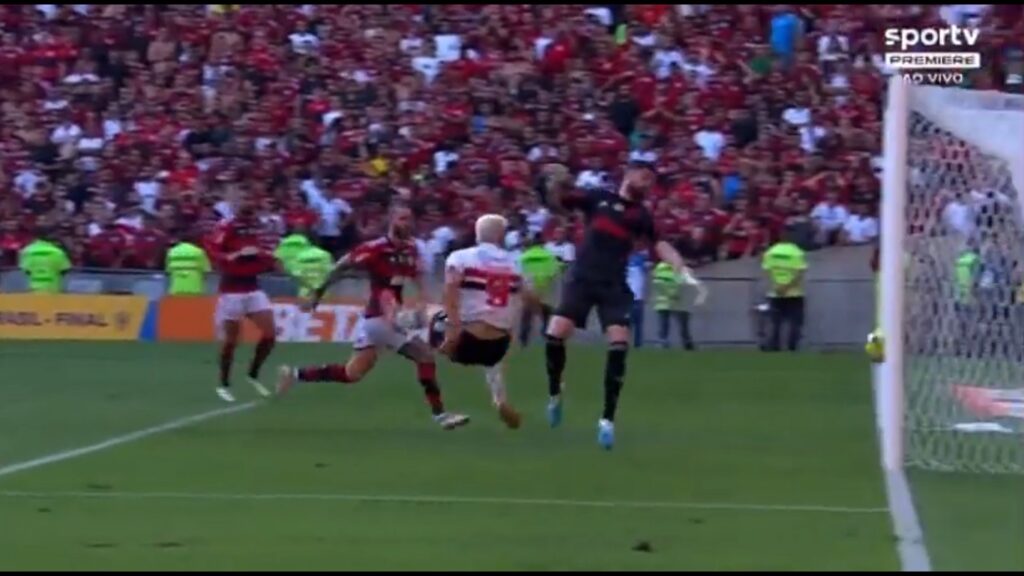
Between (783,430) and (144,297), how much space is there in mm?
15749

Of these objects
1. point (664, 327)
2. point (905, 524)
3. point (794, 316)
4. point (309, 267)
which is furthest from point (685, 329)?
point (905, 524)

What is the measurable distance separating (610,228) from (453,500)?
14.9 feet

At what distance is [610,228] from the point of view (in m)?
17.6

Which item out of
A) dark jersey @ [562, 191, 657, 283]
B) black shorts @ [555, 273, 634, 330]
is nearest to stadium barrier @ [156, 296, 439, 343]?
black shorts @ [555, 273, 634, 330]

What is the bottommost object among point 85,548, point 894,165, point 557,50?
point 85,548

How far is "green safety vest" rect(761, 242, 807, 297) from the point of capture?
102 feet

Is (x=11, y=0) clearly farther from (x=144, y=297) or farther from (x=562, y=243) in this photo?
(x=562, y=243)

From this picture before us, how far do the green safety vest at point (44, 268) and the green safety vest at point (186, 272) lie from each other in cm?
162

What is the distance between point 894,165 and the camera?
→ 15289 mm

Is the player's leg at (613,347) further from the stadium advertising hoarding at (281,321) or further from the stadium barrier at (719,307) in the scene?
the stadium advertising hoarding at (281,321)

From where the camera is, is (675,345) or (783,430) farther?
(675,345)

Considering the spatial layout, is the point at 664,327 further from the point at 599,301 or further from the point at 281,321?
the point at 599,301

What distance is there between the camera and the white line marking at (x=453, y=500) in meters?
13.2

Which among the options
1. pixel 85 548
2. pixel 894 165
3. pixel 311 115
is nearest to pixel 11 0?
pixel 311 115
